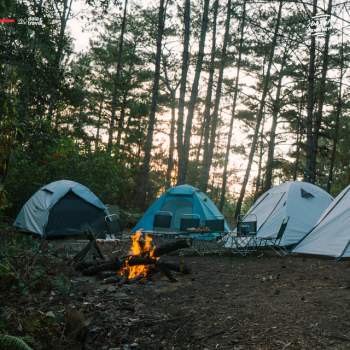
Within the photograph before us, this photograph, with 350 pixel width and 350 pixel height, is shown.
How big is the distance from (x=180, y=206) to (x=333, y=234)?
518 cm

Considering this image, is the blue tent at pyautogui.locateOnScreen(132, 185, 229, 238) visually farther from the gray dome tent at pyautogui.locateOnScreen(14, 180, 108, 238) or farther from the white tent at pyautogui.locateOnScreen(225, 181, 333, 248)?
the white tent at pyautogui.locateOnScreen(225, 181, 333, 248)

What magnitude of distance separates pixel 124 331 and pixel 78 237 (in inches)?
298

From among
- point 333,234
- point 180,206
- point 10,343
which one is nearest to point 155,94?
point 180,206

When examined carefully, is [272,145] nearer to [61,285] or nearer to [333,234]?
[333,234]

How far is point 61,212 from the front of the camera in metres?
11.1

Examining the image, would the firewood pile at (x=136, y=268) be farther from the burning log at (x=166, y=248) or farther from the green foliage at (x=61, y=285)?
the green foliage at (x=61, y=285)

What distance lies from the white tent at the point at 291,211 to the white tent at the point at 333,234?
2.96 ft

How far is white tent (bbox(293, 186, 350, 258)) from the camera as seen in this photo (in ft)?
26.3

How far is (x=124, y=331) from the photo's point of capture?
424cm

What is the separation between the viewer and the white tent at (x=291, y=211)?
9742mm

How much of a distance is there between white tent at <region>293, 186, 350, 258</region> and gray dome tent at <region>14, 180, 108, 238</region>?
5787 mm

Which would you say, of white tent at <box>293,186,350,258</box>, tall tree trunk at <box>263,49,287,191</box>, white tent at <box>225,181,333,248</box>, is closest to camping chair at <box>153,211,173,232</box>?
white tent at <box>225,181,333,248</box>

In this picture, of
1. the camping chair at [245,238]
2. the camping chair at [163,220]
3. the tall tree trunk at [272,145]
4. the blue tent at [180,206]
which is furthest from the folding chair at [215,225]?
the tall tree trunk at [272,145]

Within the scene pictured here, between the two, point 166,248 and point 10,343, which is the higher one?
point 166,248
